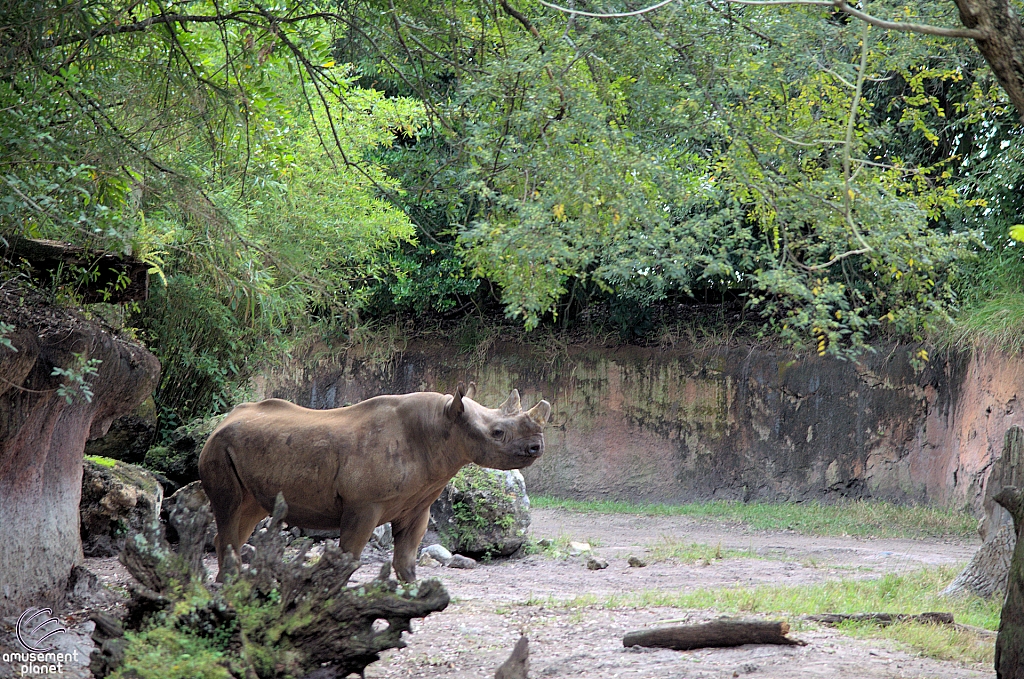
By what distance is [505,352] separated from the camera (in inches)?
646

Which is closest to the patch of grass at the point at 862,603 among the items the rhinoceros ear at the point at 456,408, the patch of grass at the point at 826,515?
the rhinoceros ear at the point at 456,408

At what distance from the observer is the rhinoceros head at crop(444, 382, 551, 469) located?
5.45 metres

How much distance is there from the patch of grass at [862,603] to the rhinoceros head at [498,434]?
63.1 inches

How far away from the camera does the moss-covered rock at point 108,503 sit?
768 cm

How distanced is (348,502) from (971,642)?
11.5 feet

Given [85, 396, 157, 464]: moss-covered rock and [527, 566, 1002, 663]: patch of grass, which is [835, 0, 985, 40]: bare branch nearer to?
[527, 566, 1002, 663]: patch of grass

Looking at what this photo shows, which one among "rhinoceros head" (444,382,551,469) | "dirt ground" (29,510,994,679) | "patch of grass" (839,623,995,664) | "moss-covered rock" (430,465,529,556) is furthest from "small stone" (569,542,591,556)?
"rhinoceros head" (444,382,551,469)

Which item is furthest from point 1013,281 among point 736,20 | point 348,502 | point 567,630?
point 348,502

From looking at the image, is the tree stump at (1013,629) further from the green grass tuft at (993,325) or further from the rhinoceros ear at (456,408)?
the green grass tuft at (993,325)

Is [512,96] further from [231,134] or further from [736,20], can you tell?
[231,134]

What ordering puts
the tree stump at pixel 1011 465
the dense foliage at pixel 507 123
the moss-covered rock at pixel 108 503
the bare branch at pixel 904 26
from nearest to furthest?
1. the bare branch at pixel 904 26
2. the dense foliage at pixel 507 123
3. the moss-covered rock at pixel 108 503
4. the tree stump at pixel 1011 465

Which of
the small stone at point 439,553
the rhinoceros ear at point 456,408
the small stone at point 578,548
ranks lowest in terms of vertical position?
→ the small stone at point 578,548

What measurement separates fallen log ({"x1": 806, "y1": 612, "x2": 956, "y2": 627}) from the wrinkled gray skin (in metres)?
2.10

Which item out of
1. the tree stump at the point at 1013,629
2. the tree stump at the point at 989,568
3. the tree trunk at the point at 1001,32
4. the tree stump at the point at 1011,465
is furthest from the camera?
the tree stump at the point at 1011,465
